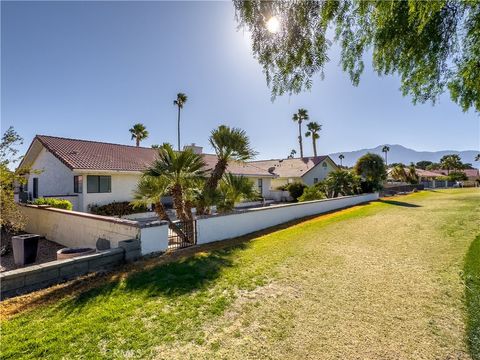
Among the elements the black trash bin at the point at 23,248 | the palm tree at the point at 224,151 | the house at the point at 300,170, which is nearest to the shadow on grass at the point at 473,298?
the palm tree at the point at 224,151

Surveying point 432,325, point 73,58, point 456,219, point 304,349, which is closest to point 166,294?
point 304,349

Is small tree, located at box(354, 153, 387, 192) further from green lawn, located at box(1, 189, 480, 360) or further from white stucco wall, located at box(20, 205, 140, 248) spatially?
white stucco wall, located at box(20, 205, 140, 248)

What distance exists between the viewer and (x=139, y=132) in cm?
4028

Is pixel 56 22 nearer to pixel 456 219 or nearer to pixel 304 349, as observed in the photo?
pixel 304 349

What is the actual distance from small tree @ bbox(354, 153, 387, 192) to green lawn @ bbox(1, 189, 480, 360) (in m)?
24.0

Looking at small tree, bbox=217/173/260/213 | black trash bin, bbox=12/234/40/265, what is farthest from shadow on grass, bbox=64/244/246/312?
black trash bin, bbox=12/234/40/265

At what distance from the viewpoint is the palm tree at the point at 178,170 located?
10.0 m

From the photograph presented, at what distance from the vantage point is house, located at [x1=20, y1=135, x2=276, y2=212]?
1739 centimetres

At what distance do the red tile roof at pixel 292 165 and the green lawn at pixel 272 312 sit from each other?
89.6ft

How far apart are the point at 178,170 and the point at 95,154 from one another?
13.3m

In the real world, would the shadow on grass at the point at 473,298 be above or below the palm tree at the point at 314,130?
below

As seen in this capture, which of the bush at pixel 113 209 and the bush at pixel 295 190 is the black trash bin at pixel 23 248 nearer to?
the bush at pixel 113 209

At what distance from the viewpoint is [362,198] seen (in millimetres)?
27281

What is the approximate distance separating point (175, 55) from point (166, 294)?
39.5 ft
